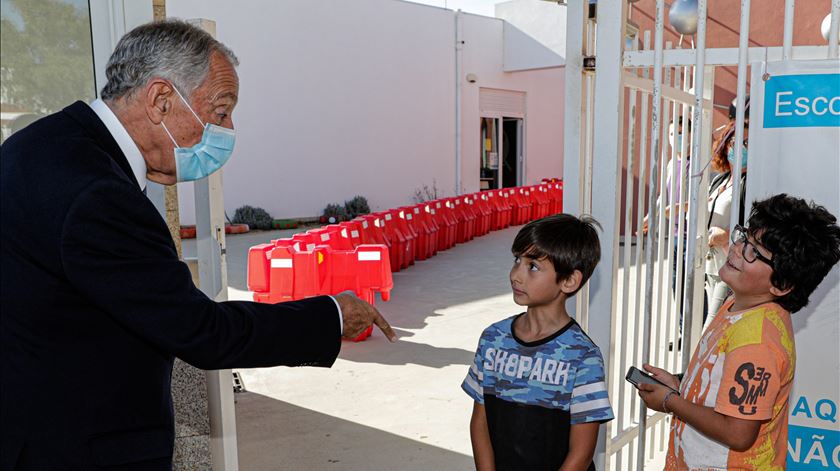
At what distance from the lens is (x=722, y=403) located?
1968 mm

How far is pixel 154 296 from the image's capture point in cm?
156

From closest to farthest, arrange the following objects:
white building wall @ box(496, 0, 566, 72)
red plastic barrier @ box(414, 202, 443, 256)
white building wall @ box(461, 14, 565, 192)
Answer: red plastic barrier @ box(414, 202, 443, 256)
white building wall @ box(496, 0, 566, 72)
white building wall @ box(461, 14, 565, 192)

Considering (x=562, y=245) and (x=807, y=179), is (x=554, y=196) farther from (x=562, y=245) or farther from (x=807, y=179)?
(x=562, y=245)

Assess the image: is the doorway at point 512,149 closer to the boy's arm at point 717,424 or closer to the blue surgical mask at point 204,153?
the boy's arm at point 717,424

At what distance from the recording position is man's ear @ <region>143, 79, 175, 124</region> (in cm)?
173

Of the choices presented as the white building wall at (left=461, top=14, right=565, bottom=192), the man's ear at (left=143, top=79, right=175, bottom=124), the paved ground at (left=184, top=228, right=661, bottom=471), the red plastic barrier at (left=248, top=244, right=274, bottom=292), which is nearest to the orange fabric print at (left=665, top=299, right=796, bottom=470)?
the man's ear at (left=143, top=79, right=175, bottom=124)

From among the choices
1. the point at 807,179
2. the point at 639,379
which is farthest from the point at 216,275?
the point at 807,179

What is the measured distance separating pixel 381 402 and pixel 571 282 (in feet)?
9.96

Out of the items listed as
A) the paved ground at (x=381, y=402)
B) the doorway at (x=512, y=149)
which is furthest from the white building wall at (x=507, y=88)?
the paved ground at (x=381, y=402)

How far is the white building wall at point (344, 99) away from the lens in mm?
15414

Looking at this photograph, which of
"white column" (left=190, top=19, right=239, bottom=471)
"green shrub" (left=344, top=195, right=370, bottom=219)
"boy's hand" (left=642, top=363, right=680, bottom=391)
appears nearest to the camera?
"boy's hand" (left=642, top=363, right=680, bottom=391)

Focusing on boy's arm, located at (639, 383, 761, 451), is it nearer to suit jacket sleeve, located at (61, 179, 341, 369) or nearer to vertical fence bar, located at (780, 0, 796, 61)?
suit jacket sleeve, located at (61, 179, 341, 369)

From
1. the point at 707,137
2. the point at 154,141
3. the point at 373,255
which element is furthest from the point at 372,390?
the point at 154,141

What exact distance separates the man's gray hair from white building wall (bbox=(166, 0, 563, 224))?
1329 cm
